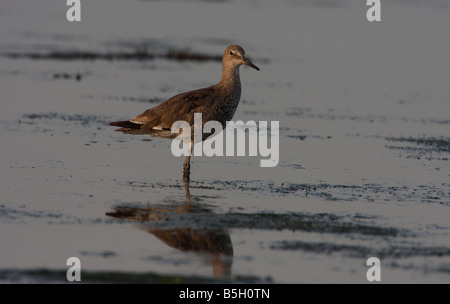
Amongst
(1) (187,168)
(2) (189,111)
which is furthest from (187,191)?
(2) (189,111)

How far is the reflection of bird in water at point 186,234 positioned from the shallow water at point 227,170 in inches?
1.0

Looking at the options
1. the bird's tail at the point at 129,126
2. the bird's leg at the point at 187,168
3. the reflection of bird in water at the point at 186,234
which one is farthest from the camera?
the bird's tail at the point at 129,126

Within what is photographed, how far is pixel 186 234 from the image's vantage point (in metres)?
10.1

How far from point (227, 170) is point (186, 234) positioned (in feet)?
12.9

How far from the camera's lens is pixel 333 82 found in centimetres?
2383

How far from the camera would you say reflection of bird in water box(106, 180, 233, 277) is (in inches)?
368

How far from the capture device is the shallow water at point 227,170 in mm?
9383

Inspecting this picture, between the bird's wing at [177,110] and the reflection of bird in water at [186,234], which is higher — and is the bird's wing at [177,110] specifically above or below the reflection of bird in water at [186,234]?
above

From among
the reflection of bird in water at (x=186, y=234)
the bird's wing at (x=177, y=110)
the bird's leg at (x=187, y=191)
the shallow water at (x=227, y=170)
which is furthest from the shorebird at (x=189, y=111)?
the reflection of bird in water at (x=186, y=234)

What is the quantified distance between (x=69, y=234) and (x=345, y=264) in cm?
292

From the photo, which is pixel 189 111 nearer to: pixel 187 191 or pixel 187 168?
pixel 187 168

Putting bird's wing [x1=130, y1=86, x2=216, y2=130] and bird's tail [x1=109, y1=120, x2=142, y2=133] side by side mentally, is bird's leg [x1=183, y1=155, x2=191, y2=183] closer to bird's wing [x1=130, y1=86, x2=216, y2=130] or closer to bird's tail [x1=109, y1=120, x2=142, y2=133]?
bird's wing [x1=130, y1=86, x2=216, y2=130]

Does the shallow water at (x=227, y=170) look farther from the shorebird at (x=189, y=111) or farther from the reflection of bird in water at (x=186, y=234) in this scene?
the shorebird at (x=189, y=111)
